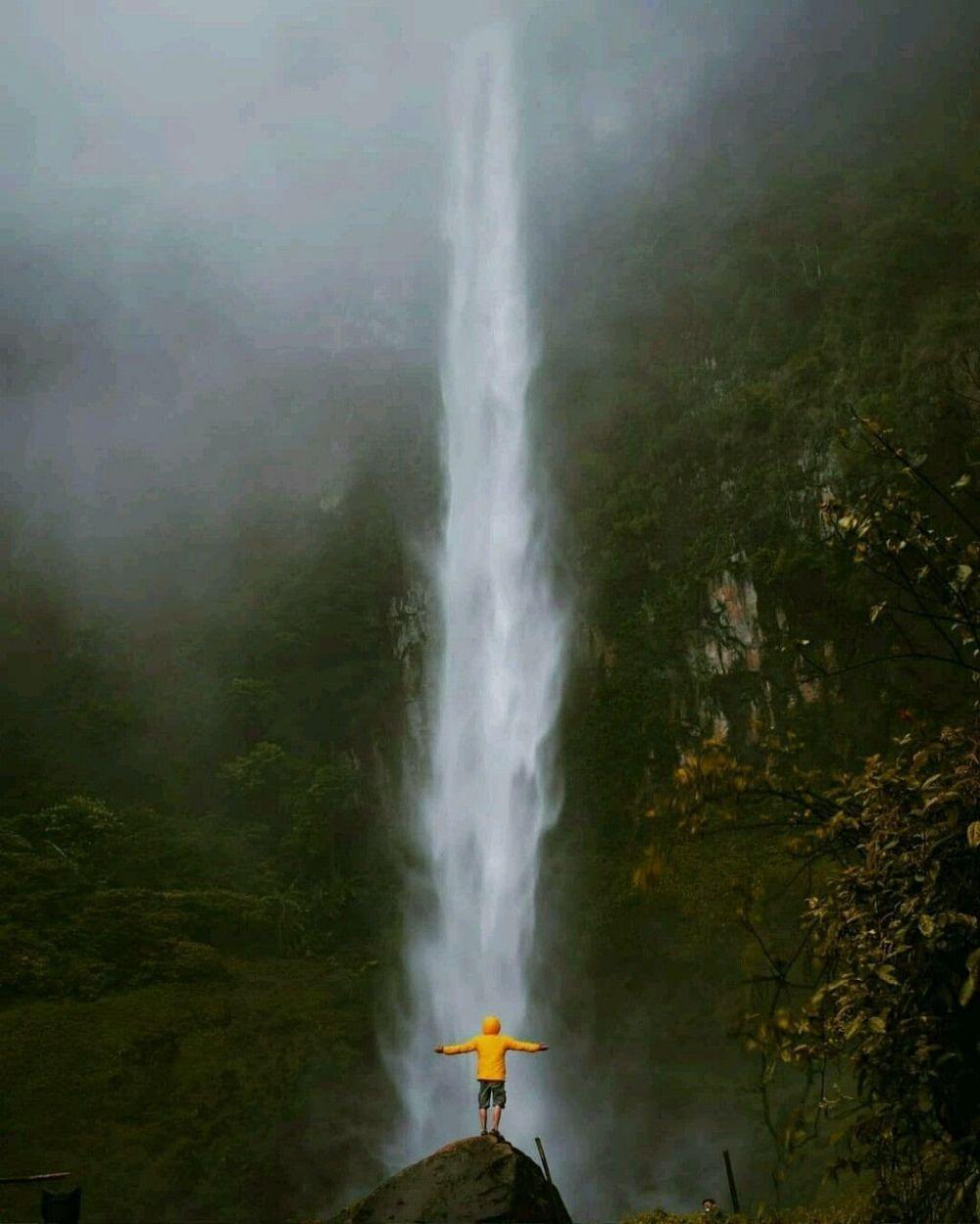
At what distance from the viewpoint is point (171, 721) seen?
23219mm

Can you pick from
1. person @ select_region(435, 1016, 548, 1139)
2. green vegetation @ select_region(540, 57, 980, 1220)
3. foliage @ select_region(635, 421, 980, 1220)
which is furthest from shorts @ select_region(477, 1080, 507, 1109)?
green vegetation @ select_region(540, 57, 980, 1220)

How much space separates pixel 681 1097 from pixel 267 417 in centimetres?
2100

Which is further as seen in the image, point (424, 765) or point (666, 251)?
point (666, 251)

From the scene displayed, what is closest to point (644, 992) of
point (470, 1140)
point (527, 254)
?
point (470, 1140)

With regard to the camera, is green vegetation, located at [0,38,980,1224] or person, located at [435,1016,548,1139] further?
green vegetation, located at [0,38,980,1224]

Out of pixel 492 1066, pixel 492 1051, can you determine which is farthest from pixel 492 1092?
pixel 492 1051

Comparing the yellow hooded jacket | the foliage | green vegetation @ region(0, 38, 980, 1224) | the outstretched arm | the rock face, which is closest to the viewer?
the foliage

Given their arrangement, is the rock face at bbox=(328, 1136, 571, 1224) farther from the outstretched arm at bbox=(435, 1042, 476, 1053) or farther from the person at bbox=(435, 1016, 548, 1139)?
the outstretched arm at bbox=(435, 1042, 476, 1053)

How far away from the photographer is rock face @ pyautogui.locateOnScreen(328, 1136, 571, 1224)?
733 centimetres

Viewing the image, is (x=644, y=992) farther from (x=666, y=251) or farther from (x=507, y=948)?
(x=666, y=251)

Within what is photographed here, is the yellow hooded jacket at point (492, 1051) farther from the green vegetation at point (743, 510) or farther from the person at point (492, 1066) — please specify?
the green vegetation at point (743, 510)

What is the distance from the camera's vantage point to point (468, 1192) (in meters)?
7.45

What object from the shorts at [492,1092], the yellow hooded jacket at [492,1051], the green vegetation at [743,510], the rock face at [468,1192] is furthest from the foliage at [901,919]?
the green vegetation at [743,510]

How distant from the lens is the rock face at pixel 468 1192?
733cm
